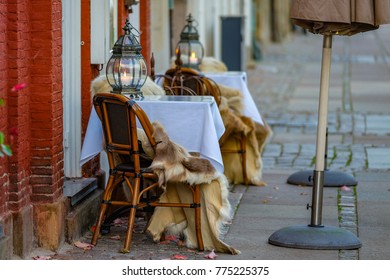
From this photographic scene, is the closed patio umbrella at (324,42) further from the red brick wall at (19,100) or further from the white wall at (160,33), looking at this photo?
the white wall at (160,33)

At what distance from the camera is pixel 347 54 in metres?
33.0

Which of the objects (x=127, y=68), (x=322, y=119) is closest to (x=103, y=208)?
(x=127, y=68)

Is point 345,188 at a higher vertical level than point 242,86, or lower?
lower

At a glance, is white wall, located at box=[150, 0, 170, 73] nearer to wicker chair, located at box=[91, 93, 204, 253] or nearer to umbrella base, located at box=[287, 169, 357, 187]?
umbrella base, located at box=[287, 169, 357, 187]

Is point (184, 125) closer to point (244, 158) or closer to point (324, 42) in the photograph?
point (324, 42)

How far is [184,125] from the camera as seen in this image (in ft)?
27.3

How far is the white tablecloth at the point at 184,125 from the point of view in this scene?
26.9ft

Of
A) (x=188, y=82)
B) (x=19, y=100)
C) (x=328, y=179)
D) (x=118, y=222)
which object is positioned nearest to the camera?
(x=19, y=100)

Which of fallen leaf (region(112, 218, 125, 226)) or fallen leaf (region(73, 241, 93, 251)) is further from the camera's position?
Answer: fallen leaf (region(112, 218, 125, 226))

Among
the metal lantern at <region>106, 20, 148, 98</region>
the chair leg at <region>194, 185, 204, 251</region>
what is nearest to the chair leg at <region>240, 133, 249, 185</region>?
the metal lantern at <region>106, 20, 148, 98</region>

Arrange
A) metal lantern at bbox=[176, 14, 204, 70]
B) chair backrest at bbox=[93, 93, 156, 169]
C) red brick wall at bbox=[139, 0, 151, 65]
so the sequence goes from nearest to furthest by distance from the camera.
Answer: chair backrest at bbox=[93, 93, 156, 169]
metal lantern at bbox=[176, 14, 204, 70]
red brick wall at bbox=[139, 0, 151, 65]

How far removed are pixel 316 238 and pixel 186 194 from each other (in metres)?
0.97

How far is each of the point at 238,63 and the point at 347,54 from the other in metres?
12.0

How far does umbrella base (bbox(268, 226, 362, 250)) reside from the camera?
783cm
